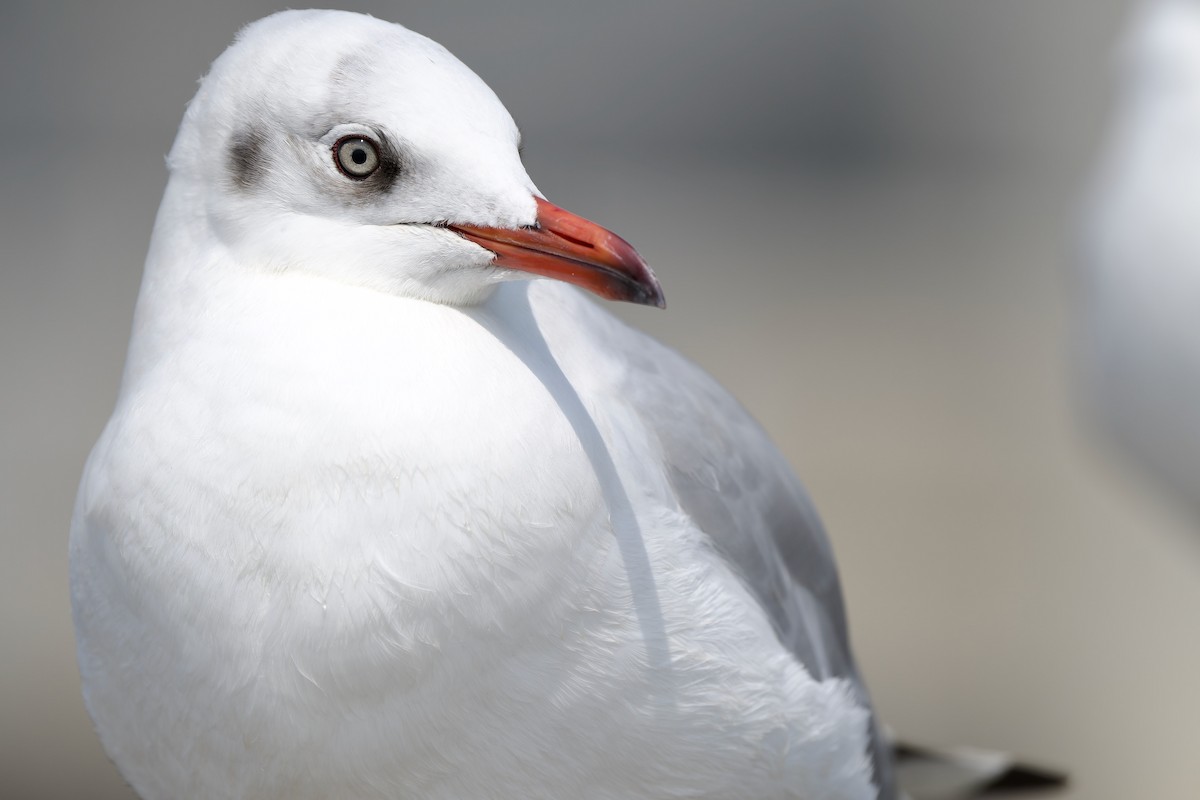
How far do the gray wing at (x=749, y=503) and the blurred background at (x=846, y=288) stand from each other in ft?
3.27

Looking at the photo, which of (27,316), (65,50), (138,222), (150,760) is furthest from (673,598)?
(65,50)

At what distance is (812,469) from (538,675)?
247 centimetres

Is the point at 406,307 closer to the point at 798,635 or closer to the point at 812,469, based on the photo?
the point at 798,635

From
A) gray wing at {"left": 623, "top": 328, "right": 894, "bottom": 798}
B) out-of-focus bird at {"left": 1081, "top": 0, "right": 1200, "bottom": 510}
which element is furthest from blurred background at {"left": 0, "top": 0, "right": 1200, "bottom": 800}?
gray wing at {"left": 623, "top": 328, "right": 894, "bottom": 798}

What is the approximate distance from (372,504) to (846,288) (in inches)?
142

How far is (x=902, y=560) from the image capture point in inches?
124

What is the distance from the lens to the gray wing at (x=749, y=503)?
1328 mm

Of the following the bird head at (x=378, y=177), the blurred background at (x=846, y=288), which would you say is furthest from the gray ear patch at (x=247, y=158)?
the blurred background at (x=846, y=288)

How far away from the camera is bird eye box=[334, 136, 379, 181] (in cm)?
112

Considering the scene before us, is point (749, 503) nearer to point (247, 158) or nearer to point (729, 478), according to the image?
point (729, 478)

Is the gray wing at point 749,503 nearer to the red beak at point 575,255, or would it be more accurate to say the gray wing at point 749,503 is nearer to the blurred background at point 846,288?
the red beak at point 575,255

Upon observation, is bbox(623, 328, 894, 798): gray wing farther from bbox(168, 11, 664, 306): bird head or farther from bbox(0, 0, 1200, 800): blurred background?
bbox(0, 0, 1200, 800): blurred background

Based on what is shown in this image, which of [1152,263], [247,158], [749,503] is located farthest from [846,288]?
[247,158]

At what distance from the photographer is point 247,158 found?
115cm
